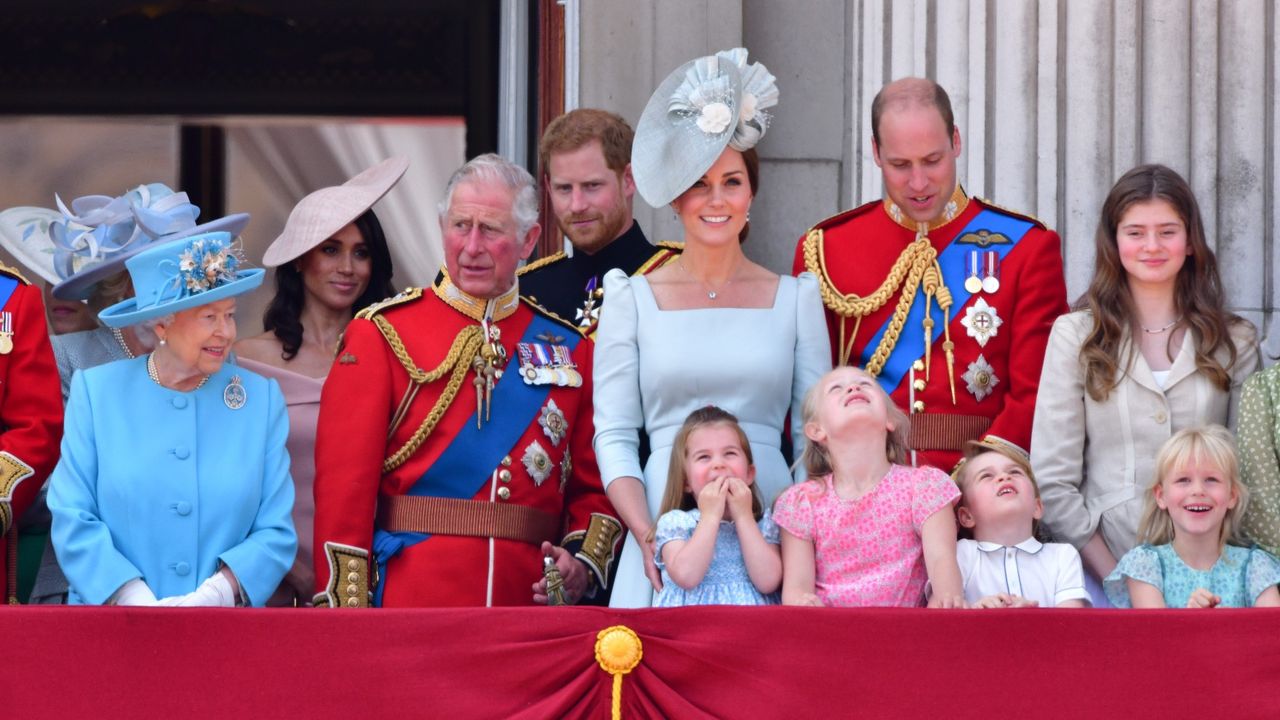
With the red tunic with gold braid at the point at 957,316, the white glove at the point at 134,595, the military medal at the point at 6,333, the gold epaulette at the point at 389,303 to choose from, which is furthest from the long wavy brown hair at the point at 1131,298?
the military medal at the point at 6,333

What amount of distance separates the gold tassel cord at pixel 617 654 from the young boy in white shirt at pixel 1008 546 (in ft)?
2.69

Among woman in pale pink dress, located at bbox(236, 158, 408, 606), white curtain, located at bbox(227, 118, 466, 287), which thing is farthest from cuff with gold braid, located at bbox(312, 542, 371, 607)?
white curtain, located at bbox(227, 118, 466, 287)

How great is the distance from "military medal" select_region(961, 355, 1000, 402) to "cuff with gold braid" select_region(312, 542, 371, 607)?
4.60 ft

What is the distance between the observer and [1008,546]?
4.48 m

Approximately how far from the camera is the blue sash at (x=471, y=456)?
471 cm

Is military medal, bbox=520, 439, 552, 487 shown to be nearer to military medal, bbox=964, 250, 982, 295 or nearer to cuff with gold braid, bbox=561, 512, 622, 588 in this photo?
cuff with gold braid, bbox=561, 512, 622, 588

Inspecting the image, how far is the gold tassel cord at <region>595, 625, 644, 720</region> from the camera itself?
3.94 meters

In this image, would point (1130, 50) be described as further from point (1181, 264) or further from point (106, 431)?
point (106, 431)

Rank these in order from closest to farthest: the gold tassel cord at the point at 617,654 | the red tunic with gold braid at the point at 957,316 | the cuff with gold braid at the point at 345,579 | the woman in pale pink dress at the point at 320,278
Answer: the gold tassel cord at the point at 617,654, the cuff with gold braid at the point at 345,579, the red tunic with gold braid at the point at 957,316, the woman in pale pink dress at the point at 320,278

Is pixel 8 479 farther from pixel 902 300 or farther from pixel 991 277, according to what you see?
pixel 991 277

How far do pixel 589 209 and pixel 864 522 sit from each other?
146 centimetres

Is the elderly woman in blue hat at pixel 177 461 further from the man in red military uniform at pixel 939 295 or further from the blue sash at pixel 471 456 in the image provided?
the man in red military uniform at pixel 939 295

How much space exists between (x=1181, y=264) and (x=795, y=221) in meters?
1.72

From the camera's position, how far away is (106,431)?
14.8 ft
